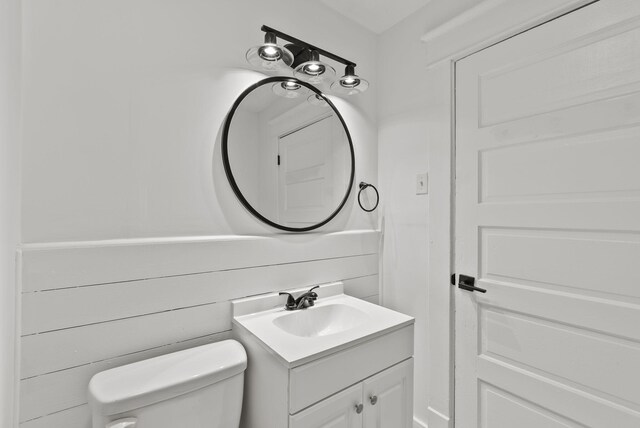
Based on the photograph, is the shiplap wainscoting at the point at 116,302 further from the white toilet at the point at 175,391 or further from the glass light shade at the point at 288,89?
the glass light shade at the point at 288,89

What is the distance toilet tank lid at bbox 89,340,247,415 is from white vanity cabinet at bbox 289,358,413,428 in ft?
0.97

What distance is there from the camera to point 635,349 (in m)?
0.95

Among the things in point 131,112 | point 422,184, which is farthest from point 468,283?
point 131,112

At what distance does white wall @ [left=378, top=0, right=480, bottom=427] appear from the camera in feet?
4.96

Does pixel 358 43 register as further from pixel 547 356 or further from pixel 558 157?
pixel 547 356

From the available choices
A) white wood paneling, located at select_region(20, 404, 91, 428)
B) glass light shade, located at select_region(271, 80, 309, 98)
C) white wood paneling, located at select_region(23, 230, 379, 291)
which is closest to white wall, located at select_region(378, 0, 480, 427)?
white wood paneling, located at select_region(23, 230, 379, 291)

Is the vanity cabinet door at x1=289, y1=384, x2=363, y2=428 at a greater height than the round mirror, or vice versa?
the round mirror

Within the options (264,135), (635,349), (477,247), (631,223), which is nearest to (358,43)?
(264,135)

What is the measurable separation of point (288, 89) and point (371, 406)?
145cm

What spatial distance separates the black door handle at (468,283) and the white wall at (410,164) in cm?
8

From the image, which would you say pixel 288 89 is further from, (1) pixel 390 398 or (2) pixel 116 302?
(1) pixel 390 398

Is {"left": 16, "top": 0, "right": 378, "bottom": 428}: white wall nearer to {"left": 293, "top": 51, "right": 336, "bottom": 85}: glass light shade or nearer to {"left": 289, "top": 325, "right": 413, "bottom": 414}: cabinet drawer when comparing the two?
{"left": 293, "top": 51, "right": 336, "bottom": 85}: glass light shade

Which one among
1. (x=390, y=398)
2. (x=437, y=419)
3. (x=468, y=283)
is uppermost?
(x=468, y=283)

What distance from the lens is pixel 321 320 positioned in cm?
139
